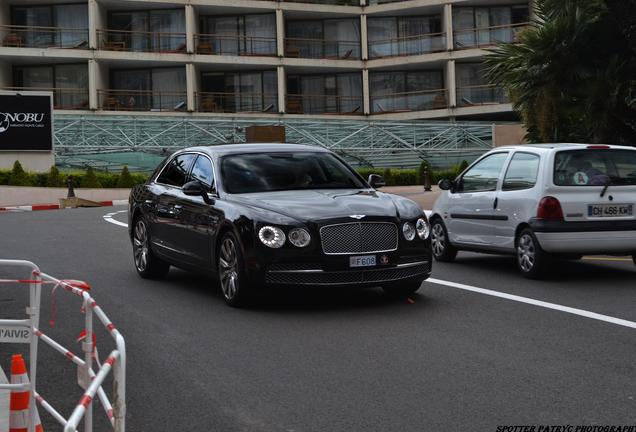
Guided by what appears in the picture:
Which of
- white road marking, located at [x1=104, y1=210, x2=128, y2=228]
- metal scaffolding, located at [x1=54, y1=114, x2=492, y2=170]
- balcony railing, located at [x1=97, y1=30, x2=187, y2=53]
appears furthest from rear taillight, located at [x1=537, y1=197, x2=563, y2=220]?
balcony railing, located at [x1=97, y1=30, x2=187, y2=53]

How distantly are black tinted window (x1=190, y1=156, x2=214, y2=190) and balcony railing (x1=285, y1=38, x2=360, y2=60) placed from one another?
147 feet

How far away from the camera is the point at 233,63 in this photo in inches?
2056

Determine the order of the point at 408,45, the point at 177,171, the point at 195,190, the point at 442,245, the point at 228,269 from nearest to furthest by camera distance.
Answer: the point at 228,269, the point at 195,190, the point at 177,171, the point at 442,245, the point at 408,45

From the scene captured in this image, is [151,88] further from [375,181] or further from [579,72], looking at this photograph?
[375,181]

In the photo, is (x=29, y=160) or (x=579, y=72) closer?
(x=579, y=72)

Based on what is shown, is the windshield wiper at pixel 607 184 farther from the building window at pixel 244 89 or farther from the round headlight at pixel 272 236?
the building window at pixel 244 89

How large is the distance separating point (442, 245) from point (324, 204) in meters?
4.54

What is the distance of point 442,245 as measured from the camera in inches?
554

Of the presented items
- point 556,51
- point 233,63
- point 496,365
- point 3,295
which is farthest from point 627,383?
point 233,63

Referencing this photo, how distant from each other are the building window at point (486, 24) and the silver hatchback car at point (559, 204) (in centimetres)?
4297

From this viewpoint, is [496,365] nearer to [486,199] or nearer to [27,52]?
[486,199]

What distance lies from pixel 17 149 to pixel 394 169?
16783 mm

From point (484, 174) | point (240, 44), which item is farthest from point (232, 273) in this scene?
point (240, 44)

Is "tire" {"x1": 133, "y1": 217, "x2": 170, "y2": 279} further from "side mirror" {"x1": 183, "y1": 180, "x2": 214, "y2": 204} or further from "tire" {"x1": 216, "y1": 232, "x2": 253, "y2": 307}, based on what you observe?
"tire" {"x1": 216, "y1": 232, "x2": 253, "y2": 307}
